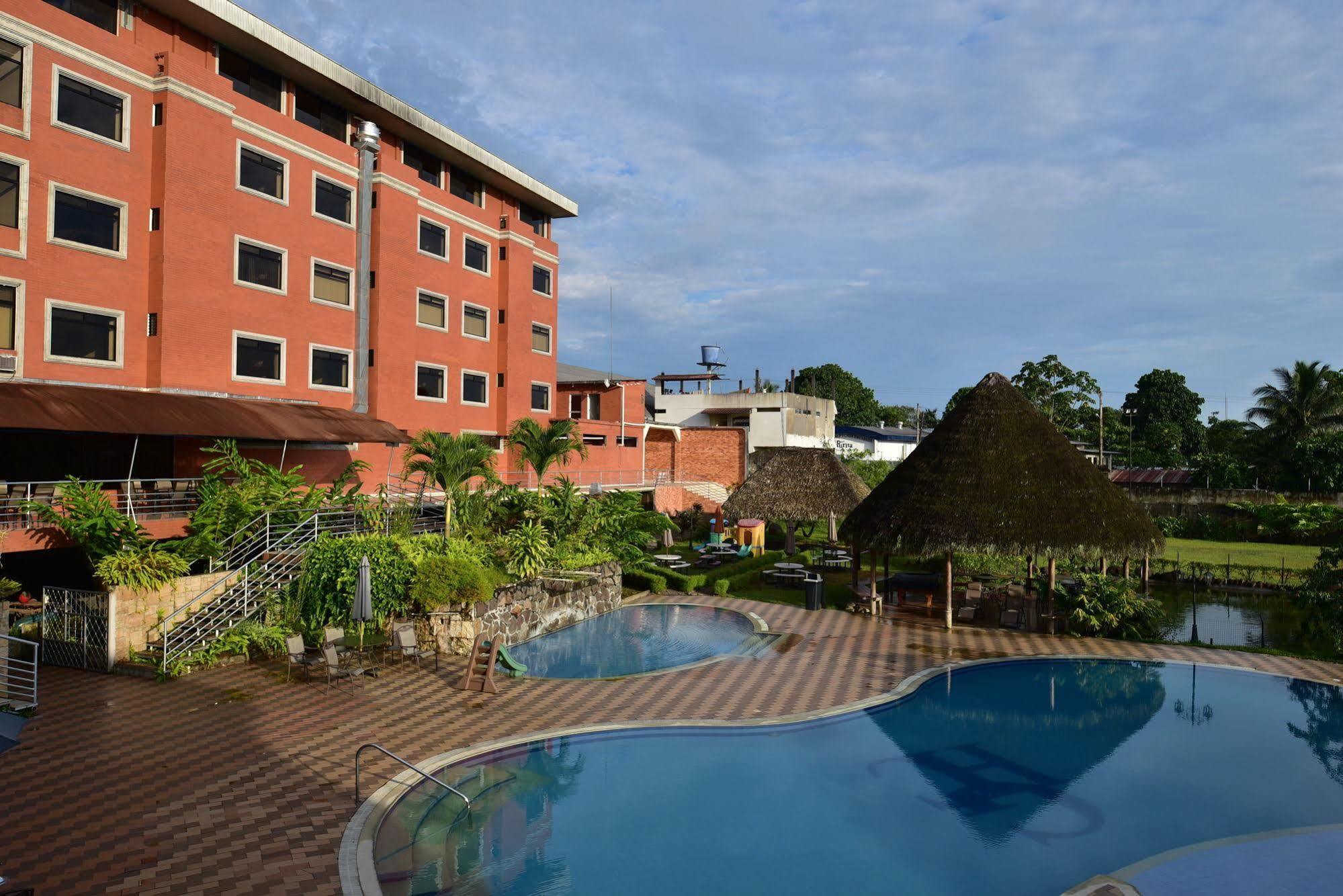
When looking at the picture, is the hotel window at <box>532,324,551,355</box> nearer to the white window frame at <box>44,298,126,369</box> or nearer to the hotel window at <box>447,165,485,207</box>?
the hotel window at <box>447,165,485,207</box>

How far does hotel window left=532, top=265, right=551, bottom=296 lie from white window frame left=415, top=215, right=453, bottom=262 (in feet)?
17.2

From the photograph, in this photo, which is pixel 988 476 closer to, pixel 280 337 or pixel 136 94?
pixel 280 337

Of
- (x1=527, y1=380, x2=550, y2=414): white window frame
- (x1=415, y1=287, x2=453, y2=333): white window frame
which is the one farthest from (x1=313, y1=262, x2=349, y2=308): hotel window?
(x1=527, y1=380, x2=550, y2=414): white window frame

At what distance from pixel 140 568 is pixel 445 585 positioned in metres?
5.78

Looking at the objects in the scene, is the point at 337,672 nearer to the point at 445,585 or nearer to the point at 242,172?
the point at 445,585

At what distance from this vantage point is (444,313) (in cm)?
3109

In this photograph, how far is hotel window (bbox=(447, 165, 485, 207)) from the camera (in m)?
32.7

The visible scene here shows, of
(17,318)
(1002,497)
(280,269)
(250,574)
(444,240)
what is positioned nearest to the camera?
(250,574)

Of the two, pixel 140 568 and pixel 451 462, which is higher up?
pixel 451 462

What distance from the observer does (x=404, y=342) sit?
2889 centimetres

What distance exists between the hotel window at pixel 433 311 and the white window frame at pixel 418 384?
4.82 feet

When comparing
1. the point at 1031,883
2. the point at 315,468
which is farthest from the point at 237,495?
the point at 1031,883

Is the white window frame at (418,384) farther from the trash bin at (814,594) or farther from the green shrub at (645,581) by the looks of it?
the trash bin at (814,594)

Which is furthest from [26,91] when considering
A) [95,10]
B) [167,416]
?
[167,416]
